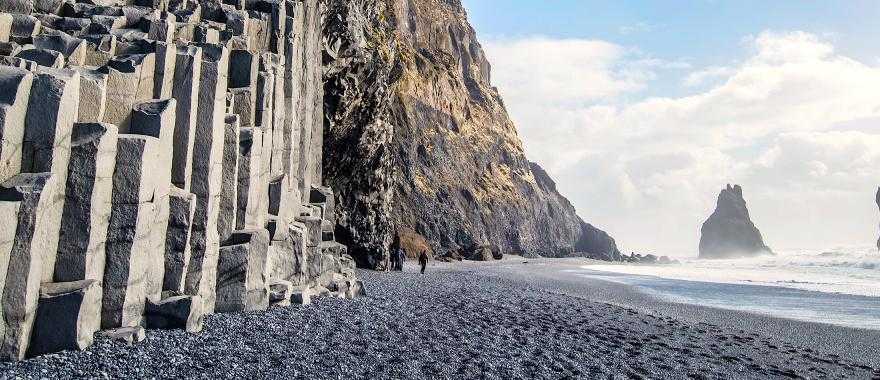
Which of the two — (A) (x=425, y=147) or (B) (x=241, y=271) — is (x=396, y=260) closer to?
(B) (x=241, y=271)

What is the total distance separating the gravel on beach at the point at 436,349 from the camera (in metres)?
10.3

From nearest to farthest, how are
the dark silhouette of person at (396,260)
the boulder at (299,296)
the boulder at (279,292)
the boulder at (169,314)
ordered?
1. the boulder at (169,314)
2. the boulder at (279,292)
3. the boulder at (299,296)
4. the dark silhouette of person at (396,260)

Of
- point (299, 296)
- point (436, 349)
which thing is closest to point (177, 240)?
point (299, 296)

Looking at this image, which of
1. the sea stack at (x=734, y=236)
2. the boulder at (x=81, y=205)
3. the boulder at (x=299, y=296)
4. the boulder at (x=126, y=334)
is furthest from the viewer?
the sea stack at (x=734, y=236)

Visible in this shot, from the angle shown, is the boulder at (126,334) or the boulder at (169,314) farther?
the boulder at (169,314)

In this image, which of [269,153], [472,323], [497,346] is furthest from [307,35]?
[497,346]

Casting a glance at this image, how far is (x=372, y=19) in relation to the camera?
2041 inches

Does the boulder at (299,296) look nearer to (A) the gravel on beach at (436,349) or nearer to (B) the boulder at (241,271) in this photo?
(A) the gravel on beach at (436,349)

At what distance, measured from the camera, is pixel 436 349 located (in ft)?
44.8

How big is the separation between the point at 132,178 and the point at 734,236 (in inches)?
8175

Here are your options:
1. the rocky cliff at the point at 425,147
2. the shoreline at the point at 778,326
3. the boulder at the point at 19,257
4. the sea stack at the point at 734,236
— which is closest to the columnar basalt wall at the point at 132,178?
the boulder at the point at 19,257

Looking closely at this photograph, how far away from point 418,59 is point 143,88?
89105mm

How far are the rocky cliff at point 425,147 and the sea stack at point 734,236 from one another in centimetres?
6262

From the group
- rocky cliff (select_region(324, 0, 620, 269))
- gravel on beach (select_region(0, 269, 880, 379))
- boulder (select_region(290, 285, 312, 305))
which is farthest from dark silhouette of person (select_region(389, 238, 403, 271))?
boulder (select_region(290, 285, 312, 305))
